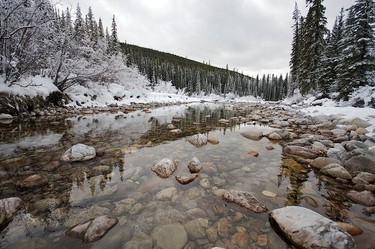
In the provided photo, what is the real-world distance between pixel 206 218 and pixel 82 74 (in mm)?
17158

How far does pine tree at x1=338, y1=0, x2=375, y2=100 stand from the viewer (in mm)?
13133

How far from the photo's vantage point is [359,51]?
1344 centimetres

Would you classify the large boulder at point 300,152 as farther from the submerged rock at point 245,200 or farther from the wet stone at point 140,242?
the wet stone at point 140,242

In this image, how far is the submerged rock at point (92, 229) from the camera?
2.12m

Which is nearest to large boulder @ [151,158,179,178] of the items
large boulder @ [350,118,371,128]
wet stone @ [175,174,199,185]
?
wet stone @ [175,174,199,185]

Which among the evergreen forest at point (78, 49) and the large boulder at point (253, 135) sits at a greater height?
the evergreen forest at point (78, 49)

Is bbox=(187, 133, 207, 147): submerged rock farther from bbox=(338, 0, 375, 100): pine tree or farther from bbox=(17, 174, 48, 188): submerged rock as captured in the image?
bbox=(338, 0, 375, 100): pine tree

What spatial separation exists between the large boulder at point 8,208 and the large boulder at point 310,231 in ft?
11.1

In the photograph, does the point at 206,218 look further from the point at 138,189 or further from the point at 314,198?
the point at 314,198

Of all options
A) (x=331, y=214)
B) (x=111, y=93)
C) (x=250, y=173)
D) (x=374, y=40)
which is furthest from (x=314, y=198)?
(x=111, y=93)

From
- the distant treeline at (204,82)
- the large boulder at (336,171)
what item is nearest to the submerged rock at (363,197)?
the large boulder at (336,171)

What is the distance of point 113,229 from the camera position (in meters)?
2.28

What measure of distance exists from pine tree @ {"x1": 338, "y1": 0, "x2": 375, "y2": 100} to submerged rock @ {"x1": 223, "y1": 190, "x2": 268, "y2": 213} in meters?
15.8

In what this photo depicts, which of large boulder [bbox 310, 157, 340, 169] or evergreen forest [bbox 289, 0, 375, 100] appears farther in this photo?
evergreen forest [bbox 289, 0, 375, 100]
